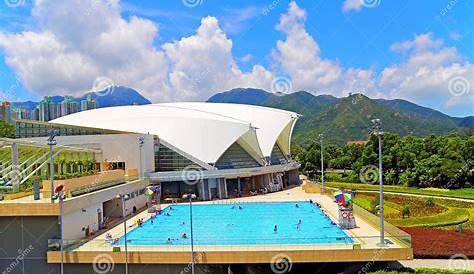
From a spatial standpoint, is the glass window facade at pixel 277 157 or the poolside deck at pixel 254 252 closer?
the poolside deck at pixel 254 252

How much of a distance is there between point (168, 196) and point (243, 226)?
12052mm

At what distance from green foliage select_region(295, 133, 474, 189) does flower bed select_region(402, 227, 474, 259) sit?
20793 mm

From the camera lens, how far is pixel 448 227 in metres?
24.6

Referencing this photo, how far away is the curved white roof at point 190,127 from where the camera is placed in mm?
34062

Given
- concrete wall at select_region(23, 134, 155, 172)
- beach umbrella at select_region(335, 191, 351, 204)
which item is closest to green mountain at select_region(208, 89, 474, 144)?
concrete wall at select_region(23, 134, 155, 172)

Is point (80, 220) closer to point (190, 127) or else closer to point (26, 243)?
point (26, 243)

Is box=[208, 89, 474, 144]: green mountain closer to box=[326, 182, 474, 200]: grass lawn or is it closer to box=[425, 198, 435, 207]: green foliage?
box=[326, 182, 474, 200]: grass lawn

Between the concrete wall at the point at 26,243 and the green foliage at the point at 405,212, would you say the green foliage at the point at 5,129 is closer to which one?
the concrete wall at the point at 26,243

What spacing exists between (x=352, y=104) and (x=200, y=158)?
78229 mm

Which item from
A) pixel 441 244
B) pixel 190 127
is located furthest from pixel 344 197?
pixel 190 127

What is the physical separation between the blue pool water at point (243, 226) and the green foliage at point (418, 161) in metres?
18.0

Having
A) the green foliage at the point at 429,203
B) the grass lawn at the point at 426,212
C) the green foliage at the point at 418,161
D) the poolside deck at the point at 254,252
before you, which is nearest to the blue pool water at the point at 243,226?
the poolside deck at the point at 254,252

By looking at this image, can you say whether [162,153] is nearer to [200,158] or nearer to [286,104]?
[200,158]

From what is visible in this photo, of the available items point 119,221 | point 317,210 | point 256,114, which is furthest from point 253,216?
point 256,114
